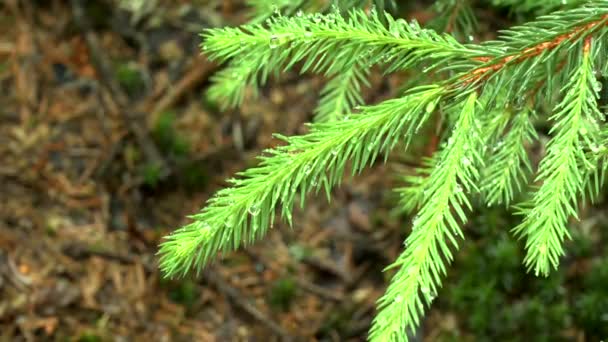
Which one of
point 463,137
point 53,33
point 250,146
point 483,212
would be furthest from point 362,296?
point 53,33

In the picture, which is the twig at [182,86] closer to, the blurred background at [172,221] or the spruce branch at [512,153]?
the blurred background at [172,221]

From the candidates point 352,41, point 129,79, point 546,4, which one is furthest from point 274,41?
point 129,79

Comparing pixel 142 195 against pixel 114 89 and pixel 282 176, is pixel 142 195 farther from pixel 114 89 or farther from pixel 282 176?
pixel 282 176

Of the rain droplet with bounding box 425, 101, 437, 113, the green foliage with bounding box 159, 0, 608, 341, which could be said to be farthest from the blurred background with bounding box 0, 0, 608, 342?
the rain droplet with bounding box 425, 101, 437, 113

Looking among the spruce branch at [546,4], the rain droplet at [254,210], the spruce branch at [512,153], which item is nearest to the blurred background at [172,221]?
the spruce branch at [546,4]

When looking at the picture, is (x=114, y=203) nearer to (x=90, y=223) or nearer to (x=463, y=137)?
(x=90, y=223)

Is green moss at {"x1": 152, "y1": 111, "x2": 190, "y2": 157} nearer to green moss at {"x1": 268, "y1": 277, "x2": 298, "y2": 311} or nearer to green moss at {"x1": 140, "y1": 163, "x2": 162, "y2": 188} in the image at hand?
green moss at {"x1": 140, "y1": 163, "x2": 162, "y2": 188}
